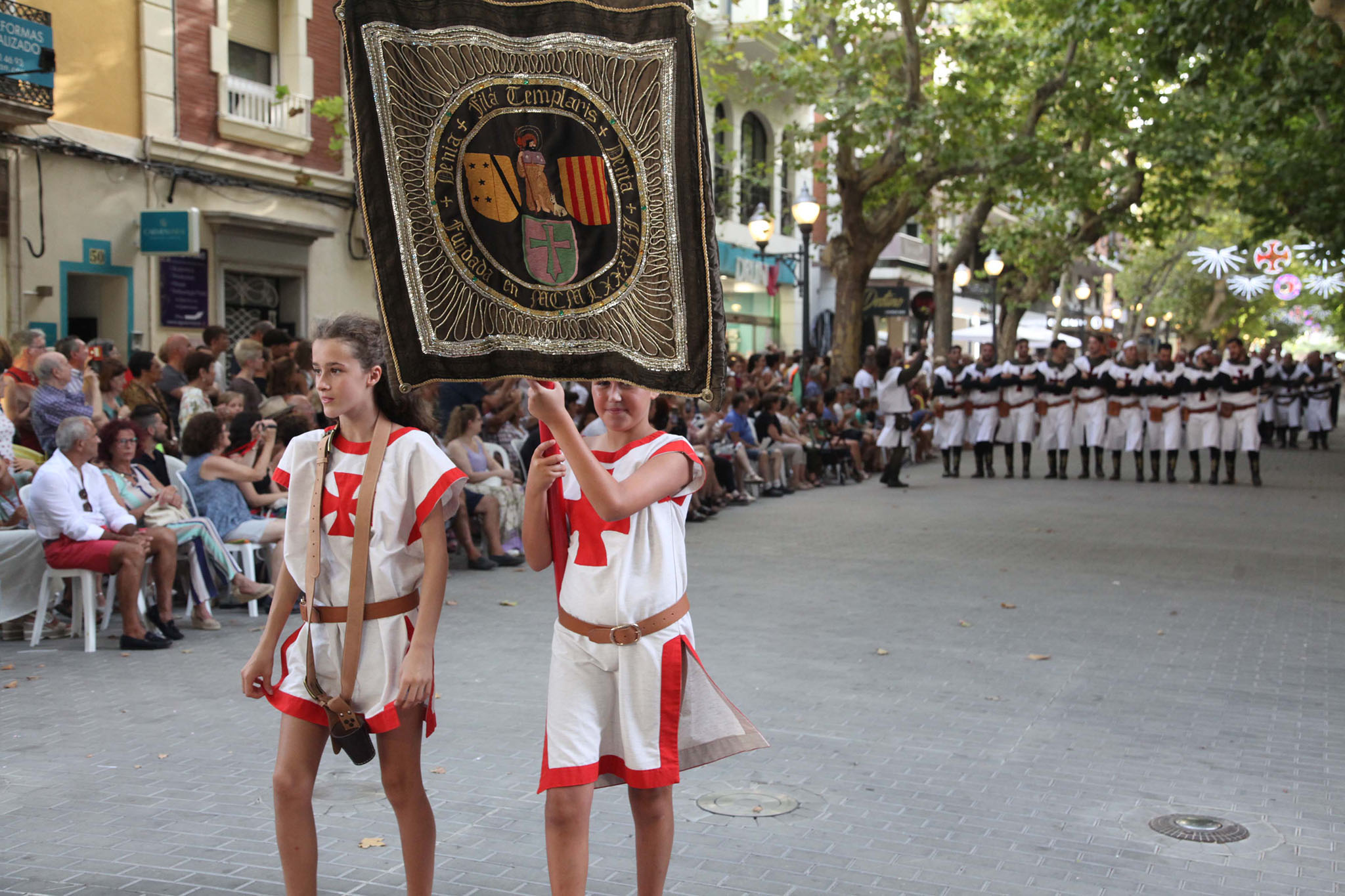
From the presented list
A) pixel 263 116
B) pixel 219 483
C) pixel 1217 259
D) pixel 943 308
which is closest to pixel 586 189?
pixel 219 483

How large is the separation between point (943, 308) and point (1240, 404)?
10.9 m

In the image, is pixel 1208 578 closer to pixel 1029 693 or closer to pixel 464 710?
pixel 1029 693

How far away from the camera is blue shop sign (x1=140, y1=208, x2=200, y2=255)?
1623 cm

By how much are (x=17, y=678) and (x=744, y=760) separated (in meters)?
4.28

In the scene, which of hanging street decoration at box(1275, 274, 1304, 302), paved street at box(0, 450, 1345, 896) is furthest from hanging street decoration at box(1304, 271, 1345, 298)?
paved street at box(0, 450, 1345, 896)

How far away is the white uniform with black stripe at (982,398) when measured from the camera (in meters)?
20.3

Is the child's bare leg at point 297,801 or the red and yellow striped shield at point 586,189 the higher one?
the red and yellow striped shield at point 586,189

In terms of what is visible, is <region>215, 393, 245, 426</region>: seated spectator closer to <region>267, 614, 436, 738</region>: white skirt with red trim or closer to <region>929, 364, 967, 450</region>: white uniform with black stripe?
<region>267, 614, 436, 738</region>: white skirt with red trim

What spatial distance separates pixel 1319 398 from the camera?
28.8 metres

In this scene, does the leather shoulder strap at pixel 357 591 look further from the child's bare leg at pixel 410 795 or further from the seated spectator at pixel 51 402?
the seated spectator at pixel 51 402

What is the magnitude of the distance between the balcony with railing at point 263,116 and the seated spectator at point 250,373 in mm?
6875

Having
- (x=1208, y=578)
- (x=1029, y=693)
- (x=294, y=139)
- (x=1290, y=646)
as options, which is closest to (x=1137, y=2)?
(x=1208, y=578)

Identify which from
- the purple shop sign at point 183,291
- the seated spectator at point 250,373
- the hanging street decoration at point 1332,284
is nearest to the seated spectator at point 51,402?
the seated spectator at point 250,373

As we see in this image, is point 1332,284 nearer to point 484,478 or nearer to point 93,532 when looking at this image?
point 484,478
